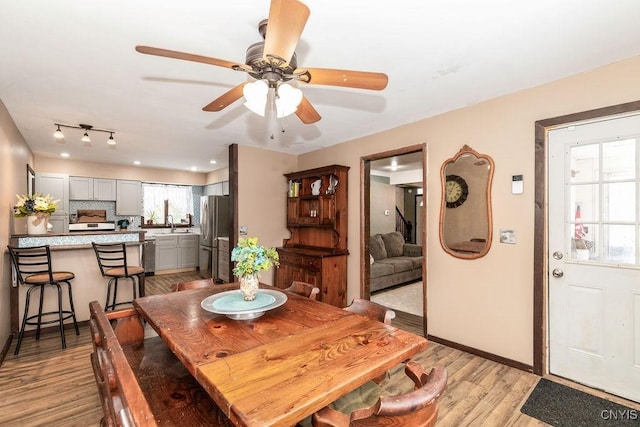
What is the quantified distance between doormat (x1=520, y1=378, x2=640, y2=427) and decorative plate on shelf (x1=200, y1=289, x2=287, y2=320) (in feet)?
6.25

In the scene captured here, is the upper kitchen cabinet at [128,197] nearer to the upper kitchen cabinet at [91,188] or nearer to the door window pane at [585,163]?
the upper kitchen cabinet at [91,188]

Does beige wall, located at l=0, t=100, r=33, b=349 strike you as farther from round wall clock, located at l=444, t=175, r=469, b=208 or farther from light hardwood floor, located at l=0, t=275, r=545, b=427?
round wall clock, located at l=444, t=175, r=469, b=208

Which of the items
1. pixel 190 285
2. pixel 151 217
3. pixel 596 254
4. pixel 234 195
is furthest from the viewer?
pixel 151 217

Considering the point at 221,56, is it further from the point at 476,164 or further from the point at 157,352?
the point at 476,164

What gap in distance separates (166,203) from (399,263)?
5699mm

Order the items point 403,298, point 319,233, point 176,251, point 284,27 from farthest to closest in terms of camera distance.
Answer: point 176,251, point 403,298, point 319,233, point 284,27

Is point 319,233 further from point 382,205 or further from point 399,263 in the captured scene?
point 382,205

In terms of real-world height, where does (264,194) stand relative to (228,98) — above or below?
below

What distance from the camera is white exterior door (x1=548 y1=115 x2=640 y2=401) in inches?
83.0

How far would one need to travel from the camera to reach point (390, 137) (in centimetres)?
369

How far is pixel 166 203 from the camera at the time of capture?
7.23 m

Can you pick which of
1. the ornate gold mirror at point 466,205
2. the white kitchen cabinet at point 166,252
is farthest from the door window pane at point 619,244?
the white kitchen cabinet at point 166,252

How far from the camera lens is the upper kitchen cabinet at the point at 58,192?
5543mm

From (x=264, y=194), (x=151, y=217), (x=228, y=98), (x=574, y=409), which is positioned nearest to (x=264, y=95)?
(x=228, y=98)
